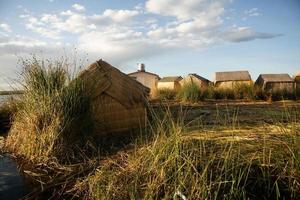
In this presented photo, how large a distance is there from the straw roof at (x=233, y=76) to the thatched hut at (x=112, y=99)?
Answer: 1781cm

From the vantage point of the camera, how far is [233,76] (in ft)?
80.3

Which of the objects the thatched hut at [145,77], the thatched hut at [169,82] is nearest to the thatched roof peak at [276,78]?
the thatched hut at [169,82]

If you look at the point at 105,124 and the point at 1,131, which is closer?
the point at 105,124

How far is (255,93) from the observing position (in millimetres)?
17844

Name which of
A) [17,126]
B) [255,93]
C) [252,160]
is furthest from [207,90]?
[252,160]

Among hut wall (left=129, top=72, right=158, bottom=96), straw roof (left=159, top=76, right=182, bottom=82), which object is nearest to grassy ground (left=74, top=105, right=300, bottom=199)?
straw roof (left=159, top=76, right=182, bottom=82)

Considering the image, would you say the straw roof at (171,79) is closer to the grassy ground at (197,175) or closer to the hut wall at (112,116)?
the hut wall at (112,116)

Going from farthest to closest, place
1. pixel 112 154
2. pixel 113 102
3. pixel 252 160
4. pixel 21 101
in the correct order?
pixel 113 102 → pixel 21 101 → pixel 112 154 → pixel 252 160

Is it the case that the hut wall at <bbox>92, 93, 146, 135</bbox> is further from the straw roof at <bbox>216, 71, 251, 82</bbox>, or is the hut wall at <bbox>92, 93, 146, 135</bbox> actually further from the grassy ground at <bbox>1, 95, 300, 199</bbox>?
the straw roof at <bbox>216, 71, 251, 82</bbox>

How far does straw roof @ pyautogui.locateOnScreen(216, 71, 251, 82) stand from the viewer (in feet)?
79.1

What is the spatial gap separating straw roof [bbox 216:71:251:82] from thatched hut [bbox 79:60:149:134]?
1781cm

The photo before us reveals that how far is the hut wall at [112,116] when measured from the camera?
596cm

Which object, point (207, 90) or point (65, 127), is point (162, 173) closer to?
point (65, 127)

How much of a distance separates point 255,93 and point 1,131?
44.3ft
